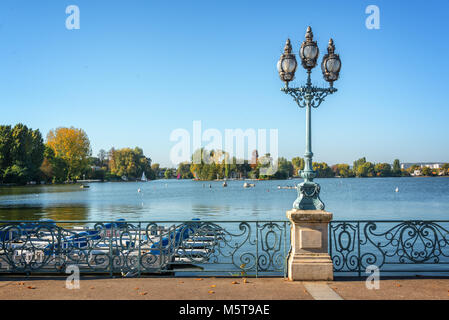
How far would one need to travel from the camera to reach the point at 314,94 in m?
8.22

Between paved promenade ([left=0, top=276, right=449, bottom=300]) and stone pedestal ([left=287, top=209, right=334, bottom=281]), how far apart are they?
0.70 feet

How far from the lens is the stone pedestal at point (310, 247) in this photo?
24.4 feet

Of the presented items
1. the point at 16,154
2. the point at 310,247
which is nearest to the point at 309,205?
the point at 310,247

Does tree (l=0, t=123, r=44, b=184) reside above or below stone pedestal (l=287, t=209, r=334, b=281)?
above

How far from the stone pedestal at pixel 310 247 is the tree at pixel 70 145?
111 m

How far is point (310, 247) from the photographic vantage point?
7.48 meters

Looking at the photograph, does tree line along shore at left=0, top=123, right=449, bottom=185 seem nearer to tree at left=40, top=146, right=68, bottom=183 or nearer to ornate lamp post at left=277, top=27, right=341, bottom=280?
tree at left=40, top=146, right=68, bottom=183

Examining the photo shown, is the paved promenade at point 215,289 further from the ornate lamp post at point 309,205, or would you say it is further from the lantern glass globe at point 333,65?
the lantern glass globe at point 333,65

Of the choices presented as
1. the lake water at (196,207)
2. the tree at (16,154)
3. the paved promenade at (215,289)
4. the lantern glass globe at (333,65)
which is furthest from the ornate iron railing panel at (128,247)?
the tree at (16,154)

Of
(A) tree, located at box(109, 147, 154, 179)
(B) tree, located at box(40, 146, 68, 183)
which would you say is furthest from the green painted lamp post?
(A) tree, located at box(109, 147, 154, 179)

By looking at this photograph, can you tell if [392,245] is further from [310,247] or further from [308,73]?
[308,73]

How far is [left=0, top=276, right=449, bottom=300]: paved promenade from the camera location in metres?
6.50
